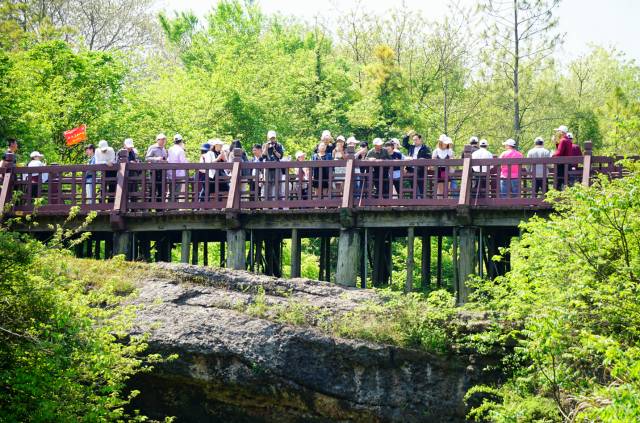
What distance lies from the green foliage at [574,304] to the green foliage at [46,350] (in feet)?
19.2

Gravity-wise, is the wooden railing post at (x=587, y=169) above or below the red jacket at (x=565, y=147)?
below

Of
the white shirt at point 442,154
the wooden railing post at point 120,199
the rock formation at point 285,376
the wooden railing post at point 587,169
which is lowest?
the rock formation at point 285,376

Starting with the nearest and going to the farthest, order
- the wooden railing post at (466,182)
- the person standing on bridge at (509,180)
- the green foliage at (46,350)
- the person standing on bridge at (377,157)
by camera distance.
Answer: the green foliage at (46,350) < the wooden railing post at (466,182) < the person standing on bridge at (509,180) < the person standing on bridge at (377,157)

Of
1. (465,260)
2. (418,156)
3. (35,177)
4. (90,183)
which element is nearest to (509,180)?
(465,260)

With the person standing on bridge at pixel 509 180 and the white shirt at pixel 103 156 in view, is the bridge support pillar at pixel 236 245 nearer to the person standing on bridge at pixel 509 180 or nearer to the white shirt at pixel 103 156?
the white shirt at pixel 103 156

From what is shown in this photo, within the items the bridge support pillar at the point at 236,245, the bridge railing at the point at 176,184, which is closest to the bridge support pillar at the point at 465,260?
the bridge support pillar at the point at 236,245

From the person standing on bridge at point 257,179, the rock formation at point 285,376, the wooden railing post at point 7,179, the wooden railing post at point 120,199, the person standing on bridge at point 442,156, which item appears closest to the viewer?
the rock formation at point 285,376

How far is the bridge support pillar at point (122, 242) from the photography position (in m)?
27.2

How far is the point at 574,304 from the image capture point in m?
21.5

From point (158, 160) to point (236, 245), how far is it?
8.32 feet

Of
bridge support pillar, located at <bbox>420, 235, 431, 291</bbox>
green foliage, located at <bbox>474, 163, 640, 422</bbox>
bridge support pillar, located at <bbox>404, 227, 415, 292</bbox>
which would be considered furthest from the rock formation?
bridge support pillar, located at <bbox>420, 235, 431, 291</bbox>

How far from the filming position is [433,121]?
149 ft

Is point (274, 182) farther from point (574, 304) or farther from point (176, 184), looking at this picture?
point (574, 304)

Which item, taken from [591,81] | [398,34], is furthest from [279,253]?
[591,81]
